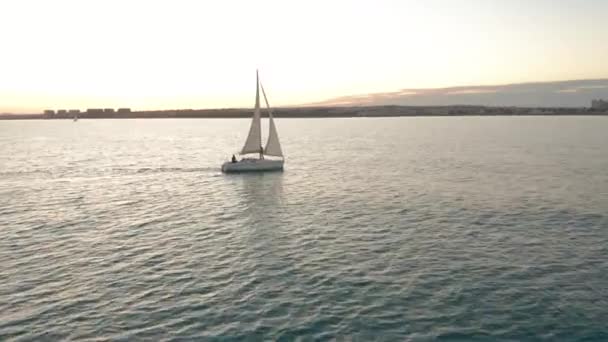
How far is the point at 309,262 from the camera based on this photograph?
26516 mm

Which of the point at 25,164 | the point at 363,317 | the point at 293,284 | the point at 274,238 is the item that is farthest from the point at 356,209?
the point at 25,164

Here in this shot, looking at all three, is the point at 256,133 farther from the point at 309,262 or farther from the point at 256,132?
the point at 309,262

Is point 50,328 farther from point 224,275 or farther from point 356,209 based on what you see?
point 356,209

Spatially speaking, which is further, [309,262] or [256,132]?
[256,132]

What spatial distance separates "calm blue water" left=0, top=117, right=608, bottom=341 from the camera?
1864 centimetres

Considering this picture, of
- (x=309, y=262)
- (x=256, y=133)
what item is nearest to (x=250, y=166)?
(x=256, y=133)

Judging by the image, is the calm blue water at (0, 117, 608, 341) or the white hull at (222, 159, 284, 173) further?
the white hull at (222, 159, 284, 173)

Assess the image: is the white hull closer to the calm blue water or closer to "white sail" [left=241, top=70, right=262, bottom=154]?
"white sail" [left=241, top=70, right=262, bottom=154]

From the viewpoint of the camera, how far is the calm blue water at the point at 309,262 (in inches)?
734

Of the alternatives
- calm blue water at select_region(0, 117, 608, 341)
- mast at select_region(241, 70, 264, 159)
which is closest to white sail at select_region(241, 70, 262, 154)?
mast at select_region(241, 70, 264, 159)

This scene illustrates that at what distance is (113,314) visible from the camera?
64.0 feet

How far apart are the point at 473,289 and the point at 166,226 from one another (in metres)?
24.7

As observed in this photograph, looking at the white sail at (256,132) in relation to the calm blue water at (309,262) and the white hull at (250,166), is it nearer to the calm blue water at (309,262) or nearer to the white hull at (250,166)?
the white hull at (250,166)

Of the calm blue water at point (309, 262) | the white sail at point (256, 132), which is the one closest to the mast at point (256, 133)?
the white sail at point (256, 132)
